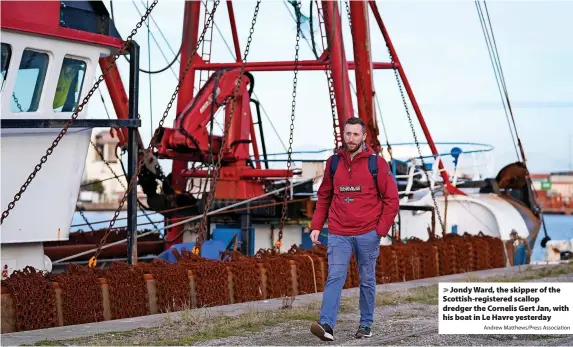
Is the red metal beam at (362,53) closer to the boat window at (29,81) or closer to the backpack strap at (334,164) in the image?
the boat window at (29,81)

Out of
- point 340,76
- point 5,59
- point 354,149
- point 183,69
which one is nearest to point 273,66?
point 340,76

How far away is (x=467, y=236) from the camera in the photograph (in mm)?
20984

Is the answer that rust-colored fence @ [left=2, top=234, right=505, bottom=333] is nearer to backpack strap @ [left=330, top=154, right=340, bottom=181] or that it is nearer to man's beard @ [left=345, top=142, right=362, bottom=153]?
backpack strap @ [left=330, top=154, right=340, bottom=181]

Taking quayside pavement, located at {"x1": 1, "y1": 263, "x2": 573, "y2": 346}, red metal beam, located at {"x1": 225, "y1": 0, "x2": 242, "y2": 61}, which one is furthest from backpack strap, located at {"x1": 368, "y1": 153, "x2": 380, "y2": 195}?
red metal beam, located at {"x1": 225, "y1": 0, "x2": 242, "y2": 61}

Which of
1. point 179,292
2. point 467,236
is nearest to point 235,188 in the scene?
point 467,236

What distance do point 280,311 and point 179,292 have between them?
182 cm

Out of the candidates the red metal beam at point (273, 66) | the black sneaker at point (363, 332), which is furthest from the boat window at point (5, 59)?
the red metal beam at point (273, 66)

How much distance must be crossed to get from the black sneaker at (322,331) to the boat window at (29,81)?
7.08 metres

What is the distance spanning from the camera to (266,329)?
10422 millimetres

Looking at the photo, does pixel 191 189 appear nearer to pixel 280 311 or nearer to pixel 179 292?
pixel 179 292

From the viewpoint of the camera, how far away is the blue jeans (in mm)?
9680

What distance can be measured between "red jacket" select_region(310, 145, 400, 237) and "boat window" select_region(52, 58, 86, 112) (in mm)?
6947

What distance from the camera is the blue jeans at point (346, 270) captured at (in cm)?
968

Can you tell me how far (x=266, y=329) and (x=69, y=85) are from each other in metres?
6.77
